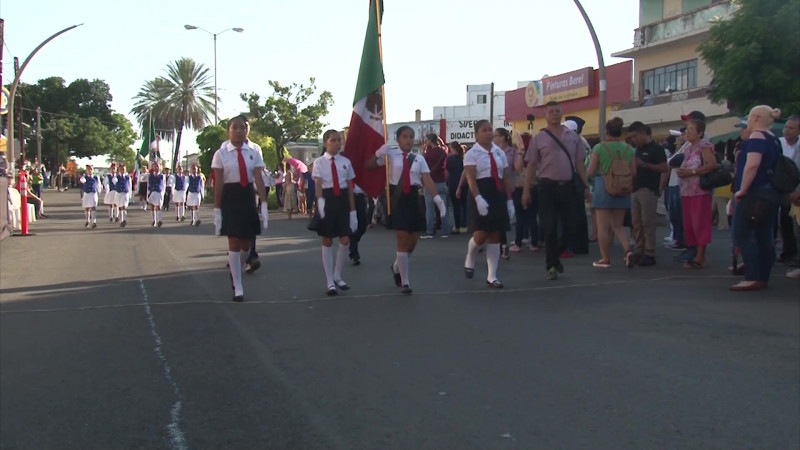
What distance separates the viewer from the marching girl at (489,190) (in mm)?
9141

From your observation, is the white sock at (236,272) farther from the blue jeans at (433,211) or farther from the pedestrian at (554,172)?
the blue jeans at (433,211)

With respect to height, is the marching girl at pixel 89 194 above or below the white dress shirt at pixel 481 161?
below

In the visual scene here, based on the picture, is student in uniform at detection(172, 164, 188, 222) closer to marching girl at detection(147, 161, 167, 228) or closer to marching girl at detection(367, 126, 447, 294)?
marching girl at detection(147, 161, 167, 228)

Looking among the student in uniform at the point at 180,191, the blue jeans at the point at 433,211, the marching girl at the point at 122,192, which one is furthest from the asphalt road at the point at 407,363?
the student in uniform at the point at 180,191

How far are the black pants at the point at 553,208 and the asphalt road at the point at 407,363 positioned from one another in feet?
1.33

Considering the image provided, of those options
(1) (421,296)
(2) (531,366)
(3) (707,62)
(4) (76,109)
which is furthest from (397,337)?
(4) (76,109)

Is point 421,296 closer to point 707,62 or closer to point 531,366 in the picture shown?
point 531,366

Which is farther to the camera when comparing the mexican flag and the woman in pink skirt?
the woman in pink skirt

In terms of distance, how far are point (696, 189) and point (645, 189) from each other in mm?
677

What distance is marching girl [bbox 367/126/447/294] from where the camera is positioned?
9.05m

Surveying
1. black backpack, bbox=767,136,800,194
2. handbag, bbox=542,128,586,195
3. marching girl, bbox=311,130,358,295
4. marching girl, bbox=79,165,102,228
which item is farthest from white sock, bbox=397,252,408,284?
marching girl, bbox=79,165,102,228

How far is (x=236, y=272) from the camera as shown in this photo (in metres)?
8.77

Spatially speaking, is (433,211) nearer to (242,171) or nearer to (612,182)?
(612,182)

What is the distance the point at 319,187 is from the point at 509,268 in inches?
132
